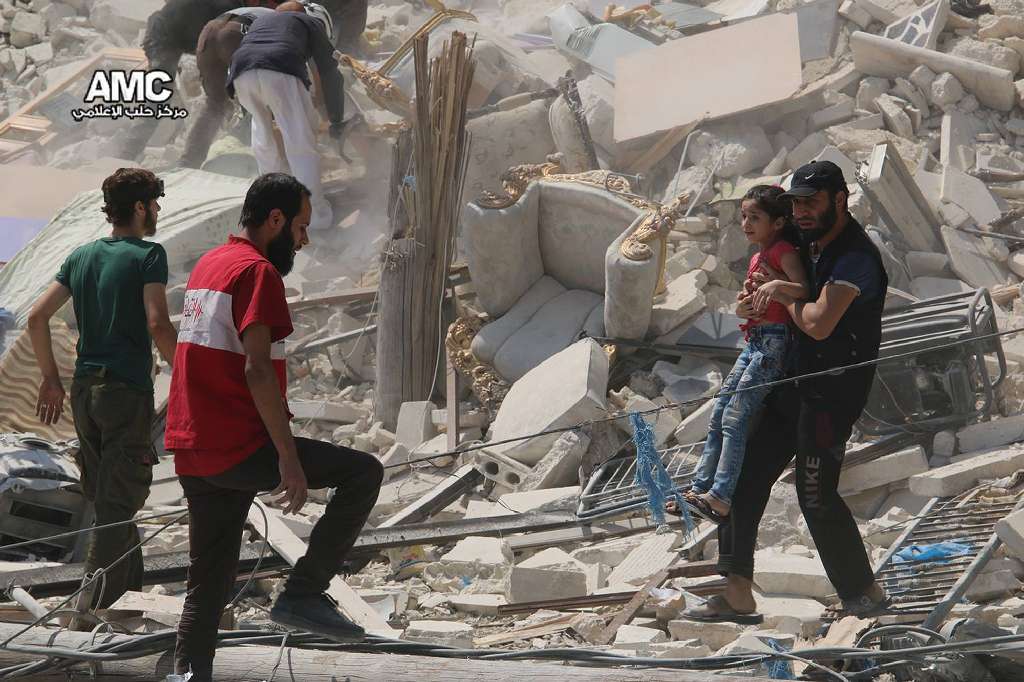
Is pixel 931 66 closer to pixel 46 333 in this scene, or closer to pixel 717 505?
pixel 717 505

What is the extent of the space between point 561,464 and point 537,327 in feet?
5.14

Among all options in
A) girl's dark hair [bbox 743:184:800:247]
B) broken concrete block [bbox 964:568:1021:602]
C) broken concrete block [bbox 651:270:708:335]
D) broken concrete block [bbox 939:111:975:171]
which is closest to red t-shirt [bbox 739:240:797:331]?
girl's dark hair [bbox 743:184:800:247]

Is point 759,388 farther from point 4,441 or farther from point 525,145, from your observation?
point 525,145

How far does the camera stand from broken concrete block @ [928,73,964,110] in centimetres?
1016

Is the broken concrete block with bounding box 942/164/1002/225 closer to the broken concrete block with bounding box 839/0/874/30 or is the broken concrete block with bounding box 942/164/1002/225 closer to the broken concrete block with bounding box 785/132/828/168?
the broken concrete block with bounding box 785/132/828/168

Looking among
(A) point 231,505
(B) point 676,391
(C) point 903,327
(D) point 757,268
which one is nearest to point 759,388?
(D) point 757,268

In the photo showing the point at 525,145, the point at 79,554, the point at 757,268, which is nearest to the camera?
the point at 757,268

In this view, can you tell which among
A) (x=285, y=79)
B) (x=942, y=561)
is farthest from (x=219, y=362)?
(x=285, y=79)

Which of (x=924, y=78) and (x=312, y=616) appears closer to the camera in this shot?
(x=312, y=616)

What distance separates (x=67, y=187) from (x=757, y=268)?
9.85 m

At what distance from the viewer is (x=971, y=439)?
6.34m

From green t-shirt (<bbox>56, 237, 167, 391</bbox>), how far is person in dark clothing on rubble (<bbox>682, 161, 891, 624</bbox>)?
2242 millimetres

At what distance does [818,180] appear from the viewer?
3906mm

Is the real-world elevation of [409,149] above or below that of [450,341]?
above
